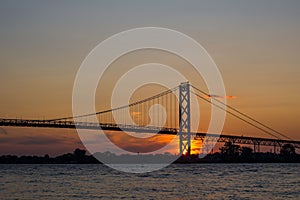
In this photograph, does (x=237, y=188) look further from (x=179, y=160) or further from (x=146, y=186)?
(x=179, y=160)

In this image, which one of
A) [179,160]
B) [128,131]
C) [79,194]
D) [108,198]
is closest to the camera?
[108,198]

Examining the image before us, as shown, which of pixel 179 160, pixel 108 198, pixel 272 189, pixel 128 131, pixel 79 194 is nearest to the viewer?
pixel 108 198

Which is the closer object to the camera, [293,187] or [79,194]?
[79,194]

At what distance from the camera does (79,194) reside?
33.5 metres

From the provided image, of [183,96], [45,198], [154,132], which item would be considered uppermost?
[183,96]

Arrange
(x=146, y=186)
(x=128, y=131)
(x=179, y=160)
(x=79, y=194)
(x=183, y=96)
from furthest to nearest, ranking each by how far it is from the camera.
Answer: (x=183, y=96), (x=179, y=160), (x=128, y=131), (x=146, y=186), (x=79, y=194)

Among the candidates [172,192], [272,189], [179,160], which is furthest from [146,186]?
[179,160]

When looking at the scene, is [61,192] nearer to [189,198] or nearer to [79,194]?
[79,194]

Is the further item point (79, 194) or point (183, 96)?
point (183, 96)

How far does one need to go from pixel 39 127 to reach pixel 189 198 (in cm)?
4637

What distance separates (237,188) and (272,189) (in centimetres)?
224

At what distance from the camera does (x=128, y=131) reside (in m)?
74.5

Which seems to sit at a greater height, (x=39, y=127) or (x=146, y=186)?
(x=39, y=127)

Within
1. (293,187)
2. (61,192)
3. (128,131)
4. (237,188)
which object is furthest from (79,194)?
(128,131)
